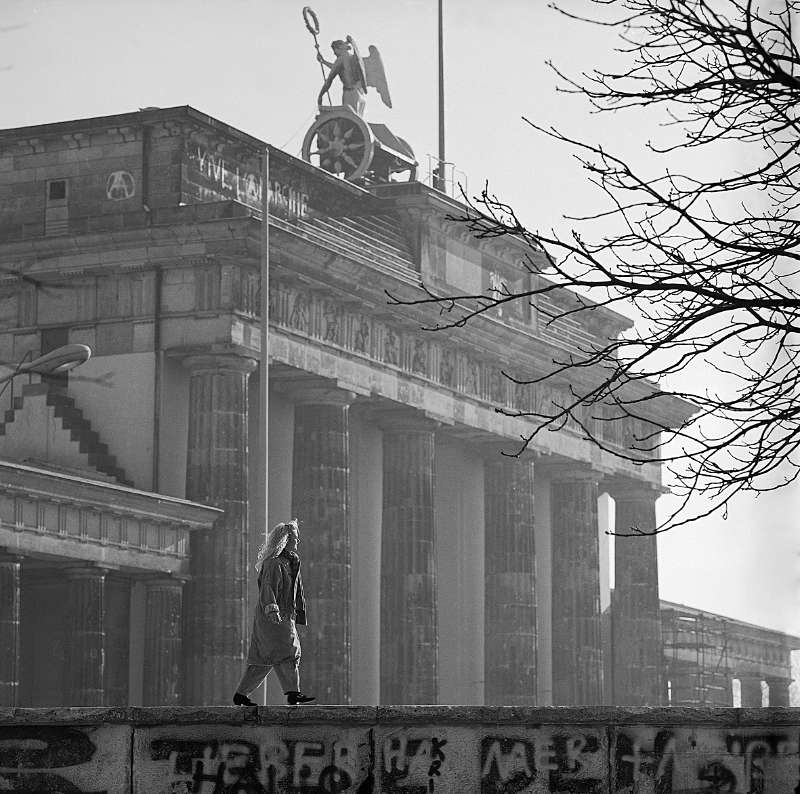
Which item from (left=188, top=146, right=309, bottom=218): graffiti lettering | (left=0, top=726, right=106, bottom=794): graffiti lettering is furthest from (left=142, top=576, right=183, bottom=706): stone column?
(left=0, top=726, right=106, bottom=794): graffiti lettering

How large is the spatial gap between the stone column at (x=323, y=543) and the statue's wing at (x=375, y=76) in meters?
12.8

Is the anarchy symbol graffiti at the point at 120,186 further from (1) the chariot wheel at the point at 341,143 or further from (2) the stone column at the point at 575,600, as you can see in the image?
(2) the stone column at the point at 575,600

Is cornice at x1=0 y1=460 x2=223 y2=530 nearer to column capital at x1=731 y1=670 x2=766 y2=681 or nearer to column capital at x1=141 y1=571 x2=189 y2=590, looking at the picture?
column capital at x1=141 y1=571 x2=189 y2=590

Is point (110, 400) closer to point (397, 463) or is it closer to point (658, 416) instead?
point (397, 463)

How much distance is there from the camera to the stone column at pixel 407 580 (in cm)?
6669

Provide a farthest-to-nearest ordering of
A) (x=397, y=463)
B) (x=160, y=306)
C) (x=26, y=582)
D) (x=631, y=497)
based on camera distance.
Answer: (x=631, y=497) → (x=397, y=463) → (x=160, y=306) → (x=26, y=582)

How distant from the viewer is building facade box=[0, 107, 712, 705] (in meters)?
54.5

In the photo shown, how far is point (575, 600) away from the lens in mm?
80562

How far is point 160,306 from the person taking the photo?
58.3 metres

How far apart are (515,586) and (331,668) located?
14.8 meters

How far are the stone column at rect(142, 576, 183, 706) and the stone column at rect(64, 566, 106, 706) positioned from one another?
2660 millimetres

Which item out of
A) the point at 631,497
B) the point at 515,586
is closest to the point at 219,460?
the point at 515,586

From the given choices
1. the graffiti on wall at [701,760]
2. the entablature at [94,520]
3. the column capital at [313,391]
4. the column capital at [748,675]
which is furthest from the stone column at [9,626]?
the column capital at [748,675]

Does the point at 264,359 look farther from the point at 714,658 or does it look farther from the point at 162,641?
the point at 714,658
